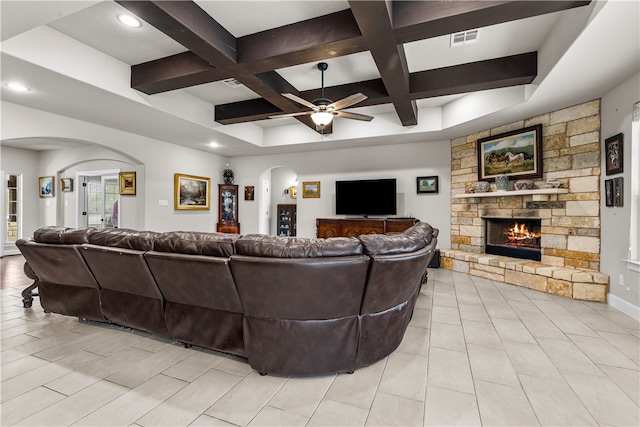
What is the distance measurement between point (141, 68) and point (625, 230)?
19.3ft

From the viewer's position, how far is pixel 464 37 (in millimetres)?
3043

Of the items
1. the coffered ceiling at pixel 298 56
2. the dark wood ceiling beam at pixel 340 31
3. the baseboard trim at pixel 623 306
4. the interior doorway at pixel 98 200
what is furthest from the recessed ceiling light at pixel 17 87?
the baseboard trim at pixel 623 306

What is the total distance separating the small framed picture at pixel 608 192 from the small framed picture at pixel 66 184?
34.8 ft

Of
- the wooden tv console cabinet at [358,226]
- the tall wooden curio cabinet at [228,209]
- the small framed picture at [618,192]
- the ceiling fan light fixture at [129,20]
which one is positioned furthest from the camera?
the tall wooden curio cabinet at [228,209]

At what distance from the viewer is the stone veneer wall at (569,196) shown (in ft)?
12.5

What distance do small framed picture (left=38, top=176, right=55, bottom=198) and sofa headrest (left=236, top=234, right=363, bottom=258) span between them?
28.0 feet

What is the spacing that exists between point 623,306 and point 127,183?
8.06 meters

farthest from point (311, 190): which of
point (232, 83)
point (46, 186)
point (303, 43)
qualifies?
point (46, 186)

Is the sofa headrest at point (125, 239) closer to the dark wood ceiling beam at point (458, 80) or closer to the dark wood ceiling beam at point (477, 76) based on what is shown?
the dark wood ceiling beam at point (458, 80)

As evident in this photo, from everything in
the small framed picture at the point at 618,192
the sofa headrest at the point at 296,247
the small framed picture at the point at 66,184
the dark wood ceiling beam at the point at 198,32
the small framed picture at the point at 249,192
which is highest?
the dark wood ceiling beam at the point at 198,32

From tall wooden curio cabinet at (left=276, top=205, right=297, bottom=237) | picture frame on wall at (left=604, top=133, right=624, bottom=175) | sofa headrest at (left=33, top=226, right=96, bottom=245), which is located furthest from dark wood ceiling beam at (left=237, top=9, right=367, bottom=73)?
tall wooden curio cabinet at (left=276, top=205, right=297, bottom=237)

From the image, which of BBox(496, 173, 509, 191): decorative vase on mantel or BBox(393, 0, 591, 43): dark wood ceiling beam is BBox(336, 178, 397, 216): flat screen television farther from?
BBox(393, 0, 591, 43): dark wood ceiling beam

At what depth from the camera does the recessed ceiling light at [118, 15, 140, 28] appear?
2.71 metres

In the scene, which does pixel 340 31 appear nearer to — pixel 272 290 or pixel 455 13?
pixel 455 13
